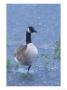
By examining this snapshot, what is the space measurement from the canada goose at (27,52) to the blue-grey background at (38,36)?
26 millimetres

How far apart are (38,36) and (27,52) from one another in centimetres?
14

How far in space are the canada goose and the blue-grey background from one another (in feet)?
0.08

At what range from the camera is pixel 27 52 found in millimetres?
1510

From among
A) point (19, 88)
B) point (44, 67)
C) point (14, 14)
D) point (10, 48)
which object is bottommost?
point (19, 88)

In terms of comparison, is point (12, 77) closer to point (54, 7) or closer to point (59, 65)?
point (59, 65)

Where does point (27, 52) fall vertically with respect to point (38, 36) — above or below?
below

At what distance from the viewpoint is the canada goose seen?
4.94 ft

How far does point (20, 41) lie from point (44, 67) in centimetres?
25

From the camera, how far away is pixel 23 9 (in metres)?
1.52

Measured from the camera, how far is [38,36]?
1.51 m

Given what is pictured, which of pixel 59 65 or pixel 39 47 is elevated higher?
pixel 39 47

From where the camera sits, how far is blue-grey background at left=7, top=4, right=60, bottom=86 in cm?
Answer: 150

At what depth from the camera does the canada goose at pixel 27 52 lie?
4.94 feet
